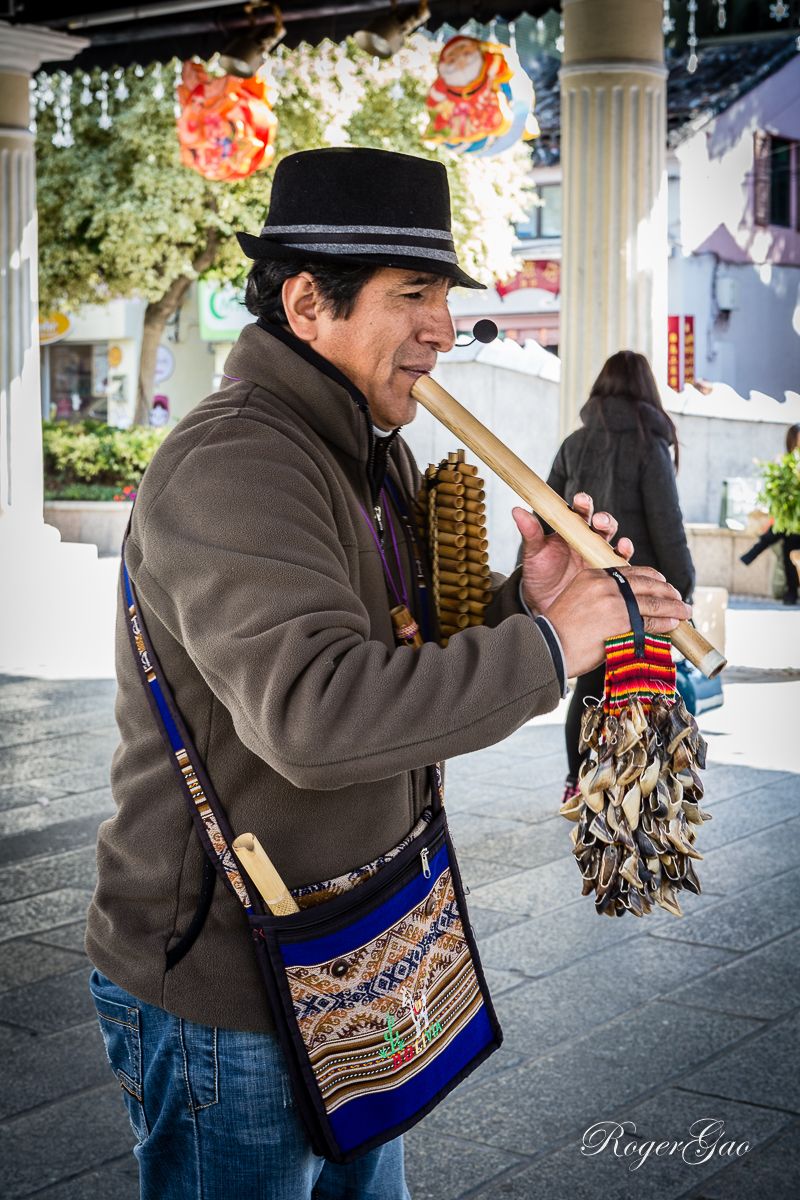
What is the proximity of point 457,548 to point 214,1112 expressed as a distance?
2.69 ft

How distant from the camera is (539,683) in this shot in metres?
1.33

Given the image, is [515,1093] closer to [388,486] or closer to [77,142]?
[388,486]

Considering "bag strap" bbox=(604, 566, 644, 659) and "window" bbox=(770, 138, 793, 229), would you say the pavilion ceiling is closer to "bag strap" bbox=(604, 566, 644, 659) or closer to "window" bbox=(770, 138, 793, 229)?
"bag strap" bbox=(604, 566, 644, 659)

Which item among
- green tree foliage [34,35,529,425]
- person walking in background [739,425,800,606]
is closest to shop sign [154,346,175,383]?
green tree foliage [34,35,529,425]

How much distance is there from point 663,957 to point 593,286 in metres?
4.68

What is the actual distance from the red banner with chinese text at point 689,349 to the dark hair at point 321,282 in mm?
22578

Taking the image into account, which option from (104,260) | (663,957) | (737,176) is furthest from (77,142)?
(663,957)

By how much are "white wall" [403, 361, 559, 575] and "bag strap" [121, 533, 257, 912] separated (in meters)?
9.64

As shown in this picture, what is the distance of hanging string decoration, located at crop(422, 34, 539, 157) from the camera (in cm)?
754

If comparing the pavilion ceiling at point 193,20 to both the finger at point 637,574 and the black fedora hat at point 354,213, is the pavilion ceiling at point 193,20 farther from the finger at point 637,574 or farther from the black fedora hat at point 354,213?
the finger at point 637,574

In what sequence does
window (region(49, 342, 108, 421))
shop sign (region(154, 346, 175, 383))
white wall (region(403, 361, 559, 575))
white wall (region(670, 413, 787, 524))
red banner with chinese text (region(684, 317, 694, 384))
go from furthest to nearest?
window (region(49, 342, 108, 421)), shop sign (region(154, 346, 175, 383)), red banner with chinese text (region(684, 317, 694, 384)), white wall (region(670, 413, 787, 524)), white wall (region(403, 361, 559, 575))

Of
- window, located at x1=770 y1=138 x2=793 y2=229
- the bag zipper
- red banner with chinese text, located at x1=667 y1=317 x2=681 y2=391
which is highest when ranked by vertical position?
window, located at x1=770 y1=138 x2=793 y2=229

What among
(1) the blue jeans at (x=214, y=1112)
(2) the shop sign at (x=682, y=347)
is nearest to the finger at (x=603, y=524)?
(1) the blue jeans at (x=214, y=1112)

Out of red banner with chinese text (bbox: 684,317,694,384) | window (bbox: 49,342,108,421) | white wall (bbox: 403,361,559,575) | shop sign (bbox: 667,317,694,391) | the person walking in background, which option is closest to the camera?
the person walking in background
